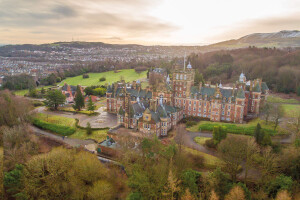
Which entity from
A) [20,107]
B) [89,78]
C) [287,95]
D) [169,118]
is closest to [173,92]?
[169,118]

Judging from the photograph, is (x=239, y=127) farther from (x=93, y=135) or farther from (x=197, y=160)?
(x=93, y=135)

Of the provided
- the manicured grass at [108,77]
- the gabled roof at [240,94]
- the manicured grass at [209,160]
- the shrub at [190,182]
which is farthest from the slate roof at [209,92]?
the manicured grass at [108,77]

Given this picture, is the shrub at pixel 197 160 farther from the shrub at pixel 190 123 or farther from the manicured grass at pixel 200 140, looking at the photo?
the shrub at pixel 190 123

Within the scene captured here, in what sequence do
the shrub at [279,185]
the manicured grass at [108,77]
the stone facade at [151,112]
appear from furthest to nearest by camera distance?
the manicured grass at [108,77] < the stone facade at [151,112] < the shrub at [279,185]

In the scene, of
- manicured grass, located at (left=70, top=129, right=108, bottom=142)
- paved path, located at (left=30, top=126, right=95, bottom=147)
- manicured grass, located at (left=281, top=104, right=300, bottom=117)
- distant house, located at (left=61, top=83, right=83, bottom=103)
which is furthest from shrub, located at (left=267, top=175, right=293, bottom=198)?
distant house, located at (left=61, top=83, right=83, bottom=103)

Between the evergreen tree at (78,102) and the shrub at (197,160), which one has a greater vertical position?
the evergreen tree at (78,102)

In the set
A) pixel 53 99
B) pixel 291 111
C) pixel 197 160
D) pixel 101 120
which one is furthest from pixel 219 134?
pixel 53 99

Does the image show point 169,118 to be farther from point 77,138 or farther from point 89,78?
point 89,78
